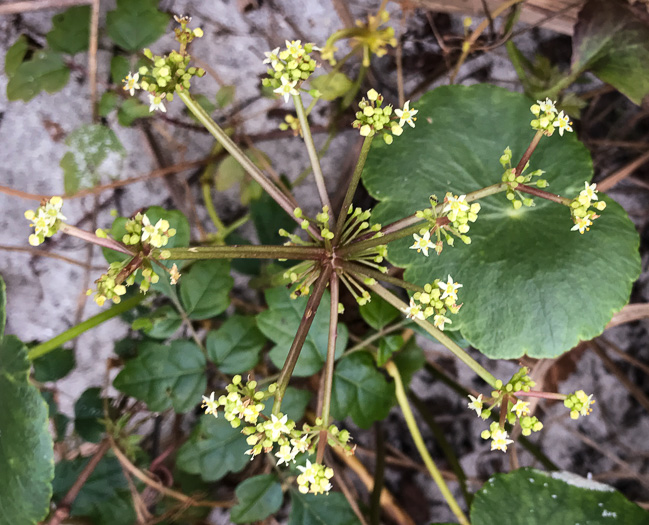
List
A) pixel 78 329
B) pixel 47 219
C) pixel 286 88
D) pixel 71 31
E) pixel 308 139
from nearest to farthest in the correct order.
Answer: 1. pixel 47 219
2. pixel 286 88
3. pixel 308 139
4. pixel 78 329
5. pixel 71 31

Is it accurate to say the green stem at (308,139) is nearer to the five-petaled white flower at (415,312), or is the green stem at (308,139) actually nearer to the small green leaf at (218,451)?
the five-petaled white flower at (415,312)

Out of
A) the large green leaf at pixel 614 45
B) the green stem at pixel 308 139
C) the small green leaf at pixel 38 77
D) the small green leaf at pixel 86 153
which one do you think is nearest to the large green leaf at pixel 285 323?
the green stem at pixel 308 139

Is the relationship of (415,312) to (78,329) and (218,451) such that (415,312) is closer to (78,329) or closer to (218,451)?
(218,451)

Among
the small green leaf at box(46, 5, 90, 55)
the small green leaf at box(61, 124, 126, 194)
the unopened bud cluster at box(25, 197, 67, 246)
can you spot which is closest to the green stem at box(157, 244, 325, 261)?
the unopened bud cluster at box(25, 197, 67, 246)

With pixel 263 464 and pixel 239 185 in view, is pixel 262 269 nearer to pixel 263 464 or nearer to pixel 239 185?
pixel 239 185

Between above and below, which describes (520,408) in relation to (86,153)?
below

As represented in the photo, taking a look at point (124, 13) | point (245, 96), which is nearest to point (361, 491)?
point (245, 96)

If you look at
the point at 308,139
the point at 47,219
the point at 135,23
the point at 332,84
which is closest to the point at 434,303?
the point at 308,139
